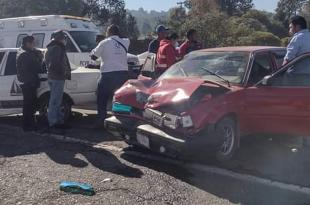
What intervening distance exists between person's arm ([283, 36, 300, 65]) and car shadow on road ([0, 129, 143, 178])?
290 cm

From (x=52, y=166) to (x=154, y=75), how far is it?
2.95 m

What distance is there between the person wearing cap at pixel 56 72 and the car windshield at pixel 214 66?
6.83 feet

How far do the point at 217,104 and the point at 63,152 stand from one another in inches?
96.4

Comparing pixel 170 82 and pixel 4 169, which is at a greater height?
pixel 170 82

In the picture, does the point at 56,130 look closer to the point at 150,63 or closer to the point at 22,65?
the point at 22,65

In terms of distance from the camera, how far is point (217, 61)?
7.43m

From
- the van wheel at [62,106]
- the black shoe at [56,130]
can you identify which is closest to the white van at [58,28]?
the van wheel at [62,106]

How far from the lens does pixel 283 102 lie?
6871 mm

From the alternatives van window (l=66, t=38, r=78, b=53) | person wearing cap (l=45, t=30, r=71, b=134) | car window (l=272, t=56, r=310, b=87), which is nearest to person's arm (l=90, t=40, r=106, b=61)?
person wearing cap (l=45, t=30, r=71, b=134)

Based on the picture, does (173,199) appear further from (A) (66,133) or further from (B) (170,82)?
(A) (66,133)

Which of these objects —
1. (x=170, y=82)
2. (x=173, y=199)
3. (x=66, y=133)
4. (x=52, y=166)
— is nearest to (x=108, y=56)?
(x=66, y=133)

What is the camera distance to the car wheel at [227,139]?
21.9ft

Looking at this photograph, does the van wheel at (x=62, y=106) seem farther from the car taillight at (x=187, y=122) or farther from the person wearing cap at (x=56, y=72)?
the car taillight at (x=187, y=122)

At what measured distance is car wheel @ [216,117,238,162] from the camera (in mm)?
6680
